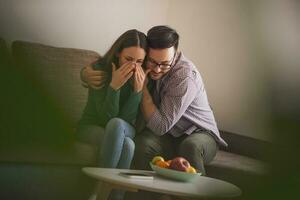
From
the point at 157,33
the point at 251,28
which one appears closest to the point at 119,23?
the point at 157,33

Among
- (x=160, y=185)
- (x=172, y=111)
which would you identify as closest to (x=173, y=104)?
(x=172, y=111)

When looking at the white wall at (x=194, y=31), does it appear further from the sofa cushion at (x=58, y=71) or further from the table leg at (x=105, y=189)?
the table leg at (x=105, y=189)

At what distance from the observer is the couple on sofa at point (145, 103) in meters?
0.52

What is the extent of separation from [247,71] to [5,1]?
0.26 meters

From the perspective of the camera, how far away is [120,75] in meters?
0.53

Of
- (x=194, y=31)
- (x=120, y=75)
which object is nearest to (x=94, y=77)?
(x=120, y=75)

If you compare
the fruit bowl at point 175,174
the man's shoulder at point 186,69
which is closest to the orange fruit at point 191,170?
the fruit bowl at point 175,174

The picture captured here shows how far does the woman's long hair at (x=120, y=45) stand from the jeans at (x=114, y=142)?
7cm

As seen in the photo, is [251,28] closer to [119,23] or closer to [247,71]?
[247,71]

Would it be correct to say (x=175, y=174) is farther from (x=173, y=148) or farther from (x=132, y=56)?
(x=132, y=56)

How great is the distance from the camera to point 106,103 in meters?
0.53

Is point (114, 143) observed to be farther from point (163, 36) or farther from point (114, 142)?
point (163, 36)

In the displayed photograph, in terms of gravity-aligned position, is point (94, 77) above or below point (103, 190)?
above

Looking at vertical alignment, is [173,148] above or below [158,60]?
below
